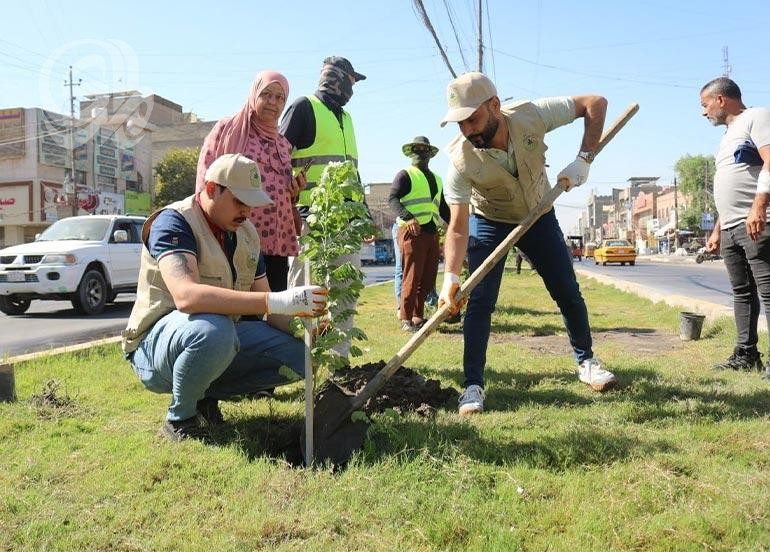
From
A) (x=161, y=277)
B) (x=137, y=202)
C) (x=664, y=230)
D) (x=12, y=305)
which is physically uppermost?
(x=137, y=202)

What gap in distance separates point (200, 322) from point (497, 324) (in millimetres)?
5100

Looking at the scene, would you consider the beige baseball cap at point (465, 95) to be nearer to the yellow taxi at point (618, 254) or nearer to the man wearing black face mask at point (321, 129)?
the man wearing black face mask at point (321, 129)

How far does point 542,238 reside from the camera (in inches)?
151

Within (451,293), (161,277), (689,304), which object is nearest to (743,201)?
(451,293)

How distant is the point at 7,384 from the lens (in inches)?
146

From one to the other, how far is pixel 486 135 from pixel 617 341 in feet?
11.4

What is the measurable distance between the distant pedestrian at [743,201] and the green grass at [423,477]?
76 centimetres

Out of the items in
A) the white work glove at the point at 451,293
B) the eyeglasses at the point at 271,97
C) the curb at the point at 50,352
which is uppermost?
the eyeglasses at the point at 271,97

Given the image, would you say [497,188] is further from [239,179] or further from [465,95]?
[239,179]

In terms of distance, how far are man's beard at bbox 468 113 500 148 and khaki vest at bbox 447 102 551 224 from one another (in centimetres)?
6

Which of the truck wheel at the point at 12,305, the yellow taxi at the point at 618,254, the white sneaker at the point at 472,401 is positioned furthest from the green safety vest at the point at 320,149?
the yellow taxi at the point at 618,254

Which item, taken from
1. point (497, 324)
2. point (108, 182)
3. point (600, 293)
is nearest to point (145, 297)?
point (497, 324)

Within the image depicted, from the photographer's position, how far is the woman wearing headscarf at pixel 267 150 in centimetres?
364

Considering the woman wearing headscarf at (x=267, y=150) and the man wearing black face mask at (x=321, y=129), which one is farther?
the man wearing black face mask at (x=321, y=129)
